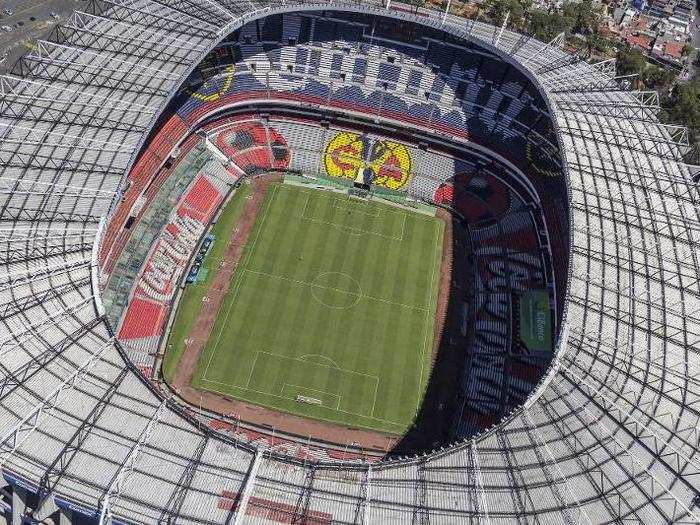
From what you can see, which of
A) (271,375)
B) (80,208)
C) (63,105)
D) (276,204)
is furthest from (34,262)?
(276,204)

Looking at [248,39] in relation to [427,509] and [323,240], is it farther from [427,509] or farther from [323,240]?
[427,509]

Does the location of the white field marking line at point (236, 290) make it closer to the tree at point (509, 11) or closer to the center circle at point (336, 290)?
the center circle at point (336, 290)

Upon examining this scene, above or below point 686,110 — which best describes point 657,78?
above

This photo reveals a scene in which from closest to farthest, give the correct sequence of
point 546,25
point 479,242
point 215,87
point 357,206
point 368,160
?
point 479,242 → point 215,87 → point 357,206 → point 368,160 → point 546,25

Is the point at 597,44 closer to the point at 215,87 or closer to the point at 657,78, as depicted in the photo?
the point at 657,78

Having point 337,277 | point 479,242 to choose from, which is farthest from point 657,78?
point 337,277

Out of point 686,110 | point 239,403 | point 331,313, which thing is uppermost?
point 686,110

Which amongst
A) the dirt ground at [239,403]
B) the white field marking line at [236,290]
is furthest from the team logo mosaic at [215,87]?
the dirt ground at [239,403]

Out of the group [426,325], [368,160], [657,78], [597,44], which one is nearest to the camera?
[426,325]
